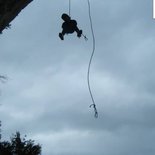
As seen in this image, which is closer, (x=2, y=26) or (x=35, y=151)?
(x=2, y=26)

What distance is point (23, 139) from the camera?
116 ft

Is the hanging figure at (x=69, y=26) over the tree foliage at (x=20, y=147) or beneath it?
beneath

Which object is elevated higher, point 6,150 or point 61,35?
point 6,150

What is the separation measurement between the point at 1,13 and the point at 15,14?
15 cm

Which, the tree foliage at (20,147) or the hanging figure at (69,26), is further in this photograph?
the tree foliage at (20,147)

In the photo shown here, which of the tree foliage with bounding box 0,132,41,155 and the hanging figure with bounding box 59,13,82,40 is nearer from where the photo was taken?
the hanging figure with bounding box 59,13,82,40

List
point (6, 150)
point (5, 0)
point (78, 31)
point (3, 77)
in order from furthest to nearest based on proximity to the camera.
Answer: point (6, 150) → point (3, 77) → point (78, 31) → point (5, 0)

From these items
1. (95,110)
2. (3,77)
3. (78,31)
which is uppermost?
(3,77)

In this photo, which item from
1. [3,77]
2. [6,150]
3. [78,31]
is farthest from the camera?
[6,150]

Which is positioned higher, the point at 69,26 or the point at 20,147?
the point at 20,147

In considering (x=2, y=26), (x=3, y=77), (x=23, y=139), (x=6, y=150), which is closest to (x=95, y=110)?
(x=2, y=26)

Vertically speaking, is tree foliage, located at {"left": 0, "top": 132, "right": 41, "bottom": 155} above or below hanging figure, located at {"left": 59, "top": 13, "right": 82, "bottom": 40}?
above

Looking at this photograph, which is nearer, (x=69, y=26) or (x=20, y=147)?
(x=69, y=26)

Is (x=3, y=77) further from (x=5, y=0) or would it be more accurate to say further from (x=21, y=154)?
(x=21, y=154)
